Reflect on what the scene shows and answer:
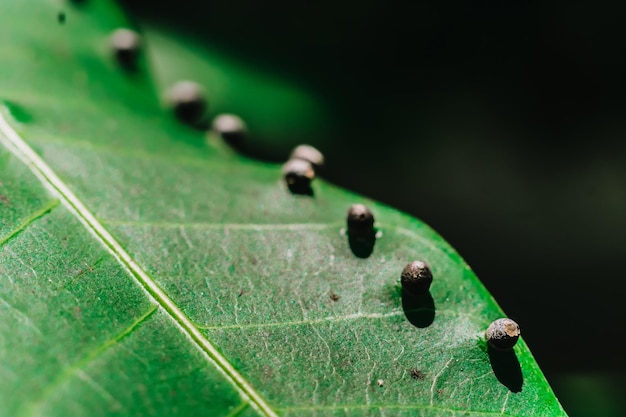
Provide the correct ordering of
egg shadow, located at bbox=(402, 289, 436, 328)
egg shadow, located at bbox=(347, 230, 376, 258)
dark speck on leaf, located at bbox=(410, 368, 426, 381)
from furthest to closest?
1. egg shadow, located at bbox=(347, 230, 376, 258)
2. egg shadow, located at bbox=(402, 289, 436, 328)
3. dark speck on leaf, located at bbox=(410, 368, 426, 381)

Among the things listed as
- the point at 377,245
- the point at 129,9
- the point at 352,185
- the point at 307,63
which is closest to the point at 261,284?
the point at 377,245

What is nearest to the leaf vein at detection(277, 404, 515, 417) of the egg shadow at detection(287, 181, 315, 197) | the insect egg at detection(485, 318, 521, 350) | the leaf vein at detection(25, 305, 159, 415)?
the insect egg at detection(485, 318, 521, 350)

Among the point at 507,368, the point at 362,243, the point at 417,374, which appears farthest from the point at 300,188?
the point at 507,368

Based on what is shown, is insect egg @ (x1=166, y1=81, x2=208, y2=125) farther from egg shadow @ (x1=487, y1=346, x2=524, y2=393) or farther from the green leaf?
egg shadow @ (x1=487, y1=346, x2=524, y2=393)

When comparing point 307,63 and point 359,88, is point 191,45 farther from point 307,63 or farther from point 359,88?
point 359,88

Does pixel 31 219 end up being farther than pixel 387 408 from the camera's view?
Yes

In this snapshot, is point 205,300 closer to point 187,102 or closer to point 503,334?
point 503,334

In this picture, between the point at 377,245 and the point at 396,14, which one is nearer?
the point at 377,245
